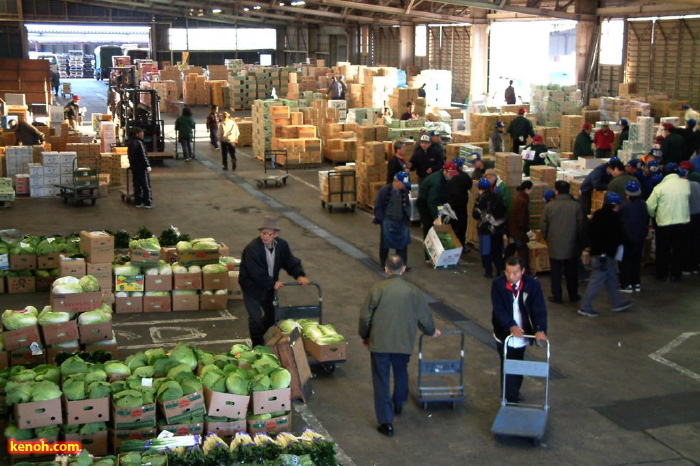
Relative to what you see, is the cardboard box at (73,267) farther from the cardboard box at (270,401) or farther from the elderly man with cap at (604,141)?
the elderly man with cap at (604,141)

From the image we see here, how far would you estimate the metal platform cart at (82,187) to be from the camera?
21.4 m

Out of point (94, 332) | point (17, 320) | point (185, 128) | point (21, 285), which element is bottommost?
point (21, 285)

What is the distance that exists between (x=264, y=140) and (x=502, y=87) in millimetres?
19683

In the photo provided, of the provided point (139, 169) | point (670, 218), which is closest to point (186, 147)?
point (139, 169)

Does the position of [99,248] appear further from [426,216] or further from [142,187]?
[142,187]

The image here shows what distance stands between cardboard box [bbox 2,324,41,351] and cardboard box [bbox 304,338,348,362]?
10.3 ft

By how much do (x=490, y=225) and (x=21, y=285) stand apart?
7.44 metres

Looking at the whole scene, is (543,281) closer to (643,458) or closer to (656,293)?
(656,293)

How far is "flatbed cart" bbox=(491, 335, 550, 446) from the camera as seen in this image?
900 centimetres

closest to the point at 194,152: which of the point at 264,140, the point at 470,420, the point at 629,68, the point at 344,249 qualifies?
the point at 264,140

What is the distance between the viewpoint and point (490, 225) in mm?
14953

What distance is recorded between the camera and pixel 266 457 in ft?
25.2

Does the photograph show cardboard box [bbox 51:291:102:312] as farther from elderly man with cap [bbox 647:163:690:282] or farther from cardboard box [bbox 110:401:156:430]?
elderly man with cap [bbox 647:163:690:282]

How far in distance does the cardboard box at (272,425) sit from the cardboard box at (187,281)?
4909 millimetres
